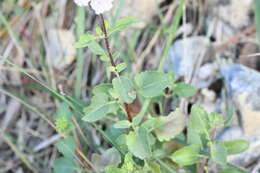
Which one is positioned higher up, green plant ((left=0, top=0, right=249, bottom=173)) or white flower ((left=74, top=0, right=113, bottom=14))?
white flower ((left=74, top=0, right=113, bottom=14))

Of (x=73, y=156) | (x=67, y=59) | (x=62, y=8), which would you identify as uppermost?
(x=62, y=8)

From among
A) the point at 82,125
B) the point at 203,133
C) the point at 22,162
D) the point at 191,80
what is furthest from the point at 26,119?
the point at 203,133

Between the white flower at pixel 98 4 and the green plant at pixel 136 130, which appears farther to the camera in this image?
the green plant at pixel 136 130

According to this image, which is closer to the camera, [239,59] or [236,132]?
[236,132]

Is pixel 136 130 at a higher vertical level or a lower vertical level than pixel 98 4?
lower

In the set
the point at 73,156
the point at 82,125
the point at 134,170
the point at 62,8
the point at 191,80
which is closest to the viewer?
the point at 134,170

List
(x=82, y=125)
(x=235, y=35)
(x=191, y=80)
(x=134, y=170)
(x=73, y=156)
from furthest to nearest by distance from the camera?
(x=235, y=35)
(x=191, y=80)
(x=82, y=125)
(x=73, y=156)
(x=134, y=170)

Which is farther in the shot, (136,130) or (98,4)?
(136,130)

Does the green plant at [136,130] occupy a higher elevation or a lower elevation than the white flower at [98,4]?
lower

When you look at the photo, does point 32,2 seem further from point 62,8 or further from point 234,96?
point 234,96

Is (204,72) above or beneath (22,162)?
above

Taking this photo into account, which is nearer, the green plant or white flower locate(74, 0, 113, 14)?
white flower locate(74, 0, 113, 14)
